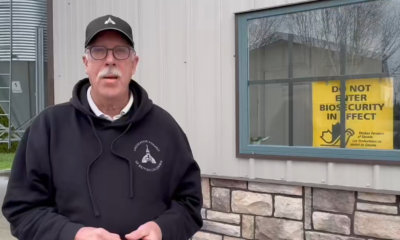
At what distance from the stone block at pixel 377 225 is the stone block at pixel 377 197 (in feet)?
0.37

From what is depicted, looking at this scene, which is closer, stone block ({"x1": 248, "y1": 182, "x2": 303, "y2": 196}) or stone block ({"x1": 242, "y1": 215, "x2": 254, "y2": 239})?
stone block ({"x1": 248, "y1": 182, "x2": 303, "y2": 196})

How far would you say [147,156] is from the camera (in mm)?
1897

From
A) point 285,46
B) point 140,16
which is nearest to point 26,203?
point 285,46

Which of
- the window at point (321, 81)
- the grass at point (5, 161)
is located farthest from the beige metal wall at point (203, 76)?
the grass at point (5, 161)

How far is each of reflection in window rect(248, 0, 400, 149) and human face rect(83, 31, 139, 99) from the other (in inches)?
88.4

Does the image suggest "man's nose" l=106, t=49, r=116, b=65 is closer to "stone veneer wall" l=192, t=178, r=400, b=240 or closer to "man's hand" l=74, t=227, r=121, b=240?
"man's hand" l=74, t=227, r=121, b=240

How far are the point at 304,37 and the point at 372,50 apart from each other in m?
0.58

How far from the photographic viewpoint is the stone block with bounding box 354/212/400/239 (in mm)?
3316

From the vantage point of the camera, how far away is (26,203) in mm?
1782

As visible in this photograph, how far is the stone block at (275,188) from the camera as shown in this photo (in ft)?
12.4

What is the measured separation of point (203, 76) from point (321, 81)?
114 centimetres

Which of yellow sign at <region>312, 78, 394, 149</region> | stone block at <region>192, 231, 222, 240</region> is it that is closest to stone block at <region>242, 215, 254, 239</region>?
stone block at <region>192, 231, 222, 240</region>

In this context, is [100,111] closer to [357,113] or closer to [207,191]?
[357,113]

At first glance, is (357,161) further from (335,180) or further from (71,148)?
(71,148)
